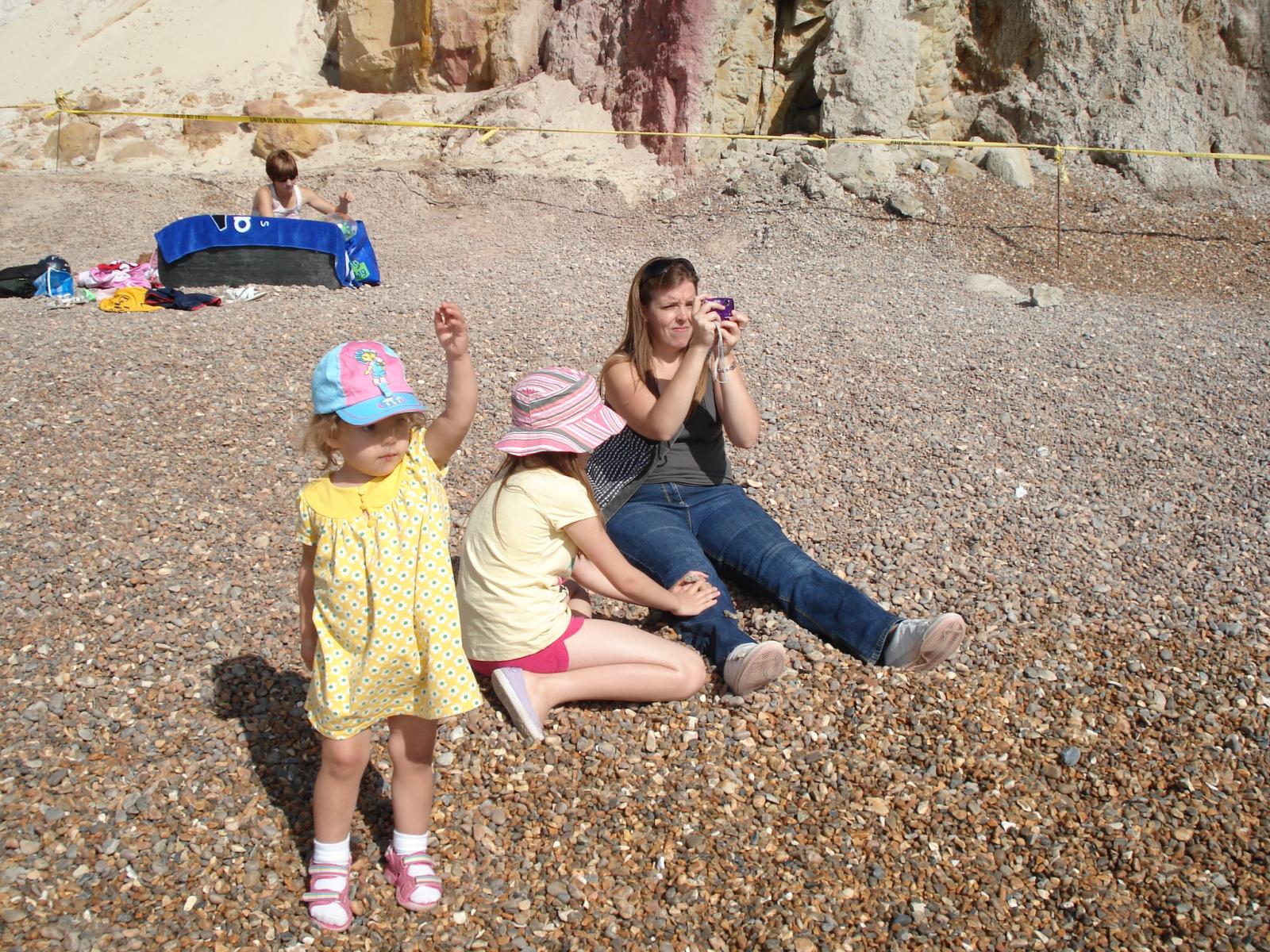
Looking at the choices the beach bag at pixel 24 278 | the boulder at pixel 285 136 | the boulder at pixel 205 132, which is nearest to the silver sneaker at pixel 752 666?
the beach bag at pixel 24 278

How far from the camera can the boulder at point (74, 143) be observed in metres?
14.2

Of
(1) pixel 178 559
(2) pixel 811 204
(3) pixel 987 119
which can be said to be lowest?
(1) pixel 178 559

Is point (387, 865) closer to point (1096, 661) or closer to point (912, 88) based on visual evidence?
point (1096, 661)

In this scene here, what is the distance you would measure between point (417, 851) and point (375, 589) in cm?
74

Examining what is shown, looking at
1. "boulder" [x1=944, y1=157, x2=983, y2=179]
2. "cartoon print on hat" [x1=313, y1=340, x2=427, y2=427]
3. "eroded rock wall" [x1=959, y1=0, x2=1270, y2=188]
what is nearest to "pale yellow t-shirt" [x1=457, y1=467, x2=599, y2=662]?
"cartoon print on hat" [x1=313, y1=340, x2=427, y2=427]

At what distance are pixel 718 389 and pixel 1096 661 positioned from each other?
1680mm

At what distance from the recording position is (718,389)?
3.91m

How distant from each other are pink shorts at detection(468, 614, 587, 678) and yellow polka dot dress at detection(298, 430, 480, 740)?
0.66 meters

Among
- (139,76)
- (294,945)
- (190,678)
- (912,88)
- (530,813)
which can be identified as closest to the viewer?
(294,945)

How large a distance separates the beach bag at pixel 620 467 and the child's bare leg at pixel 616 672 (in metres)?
0.74

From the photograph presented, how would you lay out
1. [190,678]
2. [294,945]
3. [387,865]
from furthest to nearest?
[190,678]
[387,865]
[294,945]

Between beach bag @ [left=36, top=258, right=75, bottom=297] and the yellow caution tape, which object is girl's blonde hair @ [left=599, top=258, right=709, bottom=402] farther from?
A: the yellow caution tape

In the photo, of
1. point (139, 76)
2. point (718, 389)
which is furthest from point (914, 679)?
point (139, 76)

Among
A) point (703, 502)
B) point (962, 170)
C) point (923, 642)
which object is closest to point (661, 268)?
point (703, 502)
